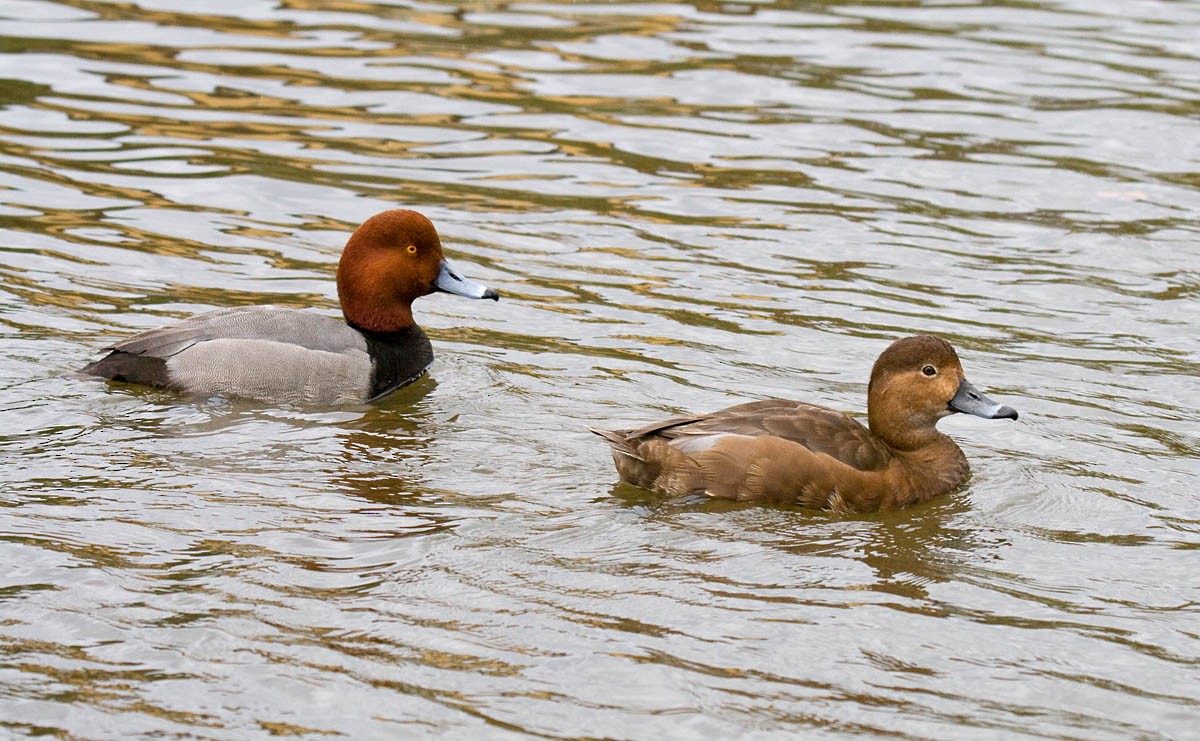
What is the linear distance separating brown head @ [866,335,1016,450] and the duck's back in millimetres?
2558

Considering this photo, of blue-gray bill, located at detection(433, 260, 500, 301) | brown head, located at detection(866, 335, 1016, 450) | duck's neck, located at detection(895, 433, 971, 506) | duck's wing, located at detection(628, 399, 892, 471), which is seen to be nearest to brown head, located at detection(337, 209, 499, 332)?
blue-gray bill, located at detection(433, 260, 500, 301)

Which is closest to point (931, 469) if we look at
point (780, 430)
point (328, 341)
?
point (780, 430)

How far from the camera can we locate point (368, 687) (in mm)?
5324

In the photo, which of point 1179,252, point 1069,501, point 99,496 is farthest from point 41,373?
point 1179,252

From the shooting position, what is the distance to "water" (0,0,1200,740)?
5520 mm

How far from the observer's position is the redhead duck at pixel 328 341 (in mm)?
8375

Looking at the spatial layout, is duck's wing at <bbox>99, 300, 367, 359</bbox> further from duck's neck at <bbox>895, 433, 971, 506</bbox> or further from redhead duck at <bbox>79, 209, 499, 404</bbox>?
duck's neck at <bbox>895, 433, 971, 506</bbox>

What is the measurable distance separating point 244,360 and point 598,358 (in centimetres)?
181

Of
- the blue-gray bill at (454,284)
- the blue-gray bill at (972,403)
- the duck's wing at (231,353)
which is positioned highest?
the blue-gray bill at (454,284)

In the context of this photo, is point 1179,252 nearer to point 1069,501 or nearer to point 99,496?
point 1069,501

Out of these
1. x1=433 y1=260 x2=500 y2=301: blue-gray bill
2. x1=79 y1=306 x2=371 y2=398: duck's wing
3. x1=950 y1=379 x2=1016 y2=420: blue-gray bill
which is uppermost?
x1=433 y1=260 x2=500 y2=301: blue-gray bill

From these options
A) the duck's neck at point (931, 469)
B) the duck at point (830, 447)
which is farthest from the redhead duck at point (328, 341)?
the duck's neck at point (931, 469)

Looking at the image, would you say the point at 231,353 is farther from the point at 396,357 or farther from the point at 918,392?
the point at 918,392

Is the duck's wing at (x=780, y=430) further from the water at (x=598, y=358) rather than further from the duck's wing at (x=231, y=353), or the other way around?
the duck's wing at (x=231, y=353)
